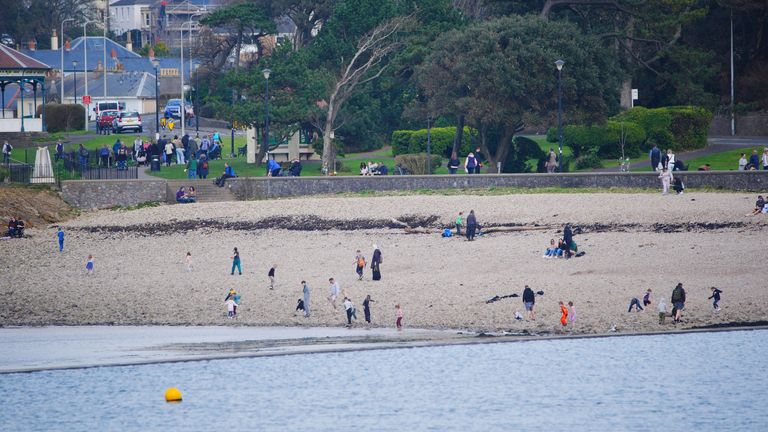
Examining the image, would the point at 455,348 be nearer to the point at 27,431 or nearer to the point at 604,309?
the point at 604,309

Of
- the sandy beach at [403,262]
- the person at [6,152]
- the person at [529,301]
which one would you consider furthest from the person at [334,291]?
the person at [6,152]

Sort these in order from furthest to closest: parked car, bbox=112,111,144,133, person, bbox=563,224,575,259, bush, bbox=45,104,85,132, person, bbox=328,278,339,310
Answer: bush, bbox=45,104,85,132 < parked car, bbox=112,111,144,133 < person, bbox=563,224,575,259 < person, bbox=328,278,339,310

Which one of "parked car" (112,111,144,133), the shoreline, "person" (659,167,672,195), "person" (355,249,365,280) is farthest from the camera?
"parked car" (112,111,144,133)

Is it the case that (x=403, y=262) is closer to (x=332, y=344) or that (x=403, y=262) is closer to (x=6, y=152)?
(x=332, y=344)

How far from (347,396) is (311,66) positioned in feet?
103

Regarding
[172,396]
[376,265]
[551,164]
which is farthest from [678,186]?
[172,396]

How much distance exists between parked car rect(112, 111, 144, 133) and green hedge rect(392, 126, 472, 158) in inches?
707

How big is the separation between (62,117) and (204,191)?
2574cm

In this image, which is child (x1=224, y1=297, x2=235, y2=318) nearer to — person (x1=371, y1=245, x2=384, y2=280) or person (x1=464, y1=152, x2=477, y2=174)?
person (x1=371, y1=245, x2=384, y2=280)

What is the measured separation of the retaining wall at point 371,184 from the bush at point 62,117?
77.1 feet

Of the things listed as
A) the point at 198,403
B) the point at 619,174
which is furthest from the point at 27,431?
the point at 619,174

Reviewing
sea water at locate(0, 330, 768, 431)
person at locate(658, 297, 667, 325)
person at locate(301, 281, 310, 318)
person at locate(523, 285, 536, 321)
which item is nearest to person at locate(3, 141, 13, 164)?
sea water at locate(0, 330, 768, 431)

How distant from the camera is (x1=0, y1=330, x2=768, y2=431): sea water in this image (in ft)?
101

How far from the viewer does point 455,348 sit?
34906mm
